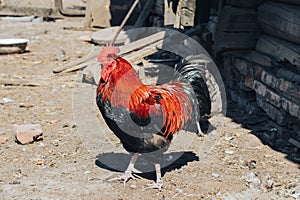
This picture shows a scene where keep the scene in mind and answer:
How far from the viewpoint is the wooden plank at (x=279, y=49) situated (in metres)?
5.93

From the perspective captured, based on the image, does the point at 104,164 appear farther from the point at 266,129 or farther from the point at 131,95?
the point at 266,129

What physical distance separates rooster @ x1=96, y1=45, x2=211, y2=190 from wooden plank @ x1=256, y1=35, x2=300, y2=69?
5.07ft

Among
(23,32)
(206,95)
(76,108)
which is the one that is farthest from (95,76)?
(23,32)

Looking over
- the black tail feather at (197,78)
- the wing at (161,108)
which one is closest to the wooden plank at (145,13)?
the black tail feather at (197,78)

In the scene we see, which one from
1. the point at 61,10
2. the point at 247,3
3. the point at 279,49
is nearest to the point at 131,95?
the point at 279,49

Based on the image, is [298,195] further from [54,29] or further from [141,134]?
[54,29]

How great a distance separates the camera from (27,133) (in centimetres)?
594

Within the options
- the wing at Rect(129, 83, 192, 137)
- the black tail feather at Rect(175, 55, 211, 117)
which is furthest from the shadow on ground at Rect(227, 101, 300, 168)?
the wing at Rect(129, 83, 192, 137)

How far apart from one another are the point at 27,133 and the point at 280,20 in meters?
3.12

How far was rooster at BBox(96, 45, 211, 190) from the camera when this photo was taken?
4637mm

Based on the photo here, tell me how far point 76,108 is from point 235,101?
2.19 meters

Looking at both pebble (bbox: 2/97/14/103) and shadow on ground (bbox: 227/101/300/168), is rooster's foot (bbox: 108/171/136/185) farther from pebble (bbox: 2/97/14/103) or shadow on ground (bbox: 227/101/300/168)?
pebble (bbox: 2/97/14/103)

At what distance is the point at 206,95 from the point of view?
5.79 m

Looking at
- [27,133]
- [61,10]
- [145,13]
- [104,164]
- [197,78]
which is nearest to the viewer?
[104,164]
